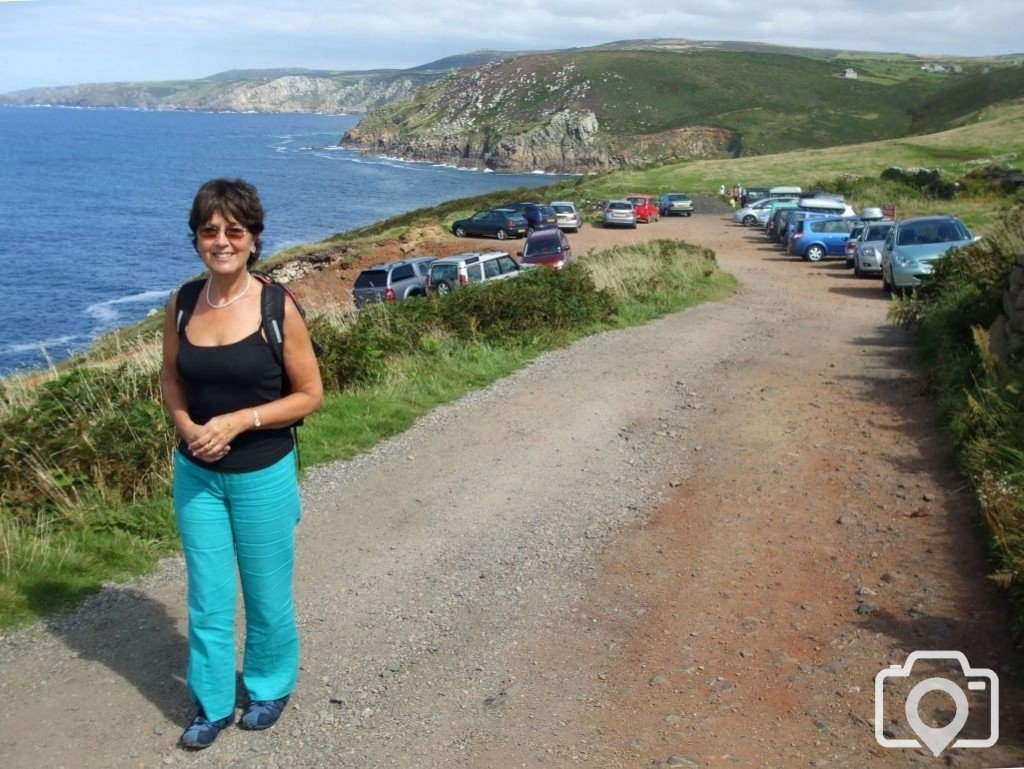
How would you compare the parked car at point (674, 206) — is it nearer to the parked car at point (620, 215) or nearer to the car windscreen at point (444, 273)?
the parked car at point (620, 215)

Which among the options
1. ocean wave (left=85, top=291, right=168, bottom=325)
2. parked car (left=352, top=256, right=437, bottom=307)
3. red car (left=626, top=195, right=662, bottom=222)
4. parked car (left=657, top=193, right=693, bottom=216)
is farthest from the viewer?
parked car (left=657, top=193, right=693, bottom=216)

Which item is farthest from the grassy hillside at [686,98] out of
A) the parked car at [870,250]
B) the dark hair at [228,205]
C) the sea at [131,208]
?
the dark hair at [228,205]

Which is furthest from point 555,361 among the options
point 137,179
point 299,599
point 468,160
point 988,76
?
point 468,160

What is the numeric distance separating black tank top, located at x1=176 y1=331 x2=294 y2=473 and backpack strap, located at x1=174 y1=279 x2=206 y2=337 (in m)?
0.05

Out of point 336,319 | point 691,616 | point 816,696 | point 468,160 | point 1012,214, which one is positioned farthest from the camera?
point 468,160

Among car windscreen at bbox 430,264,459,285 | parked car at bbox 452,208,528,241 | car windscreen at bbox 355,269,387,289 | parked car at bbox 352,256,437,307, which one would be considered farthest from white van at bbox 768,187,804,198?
car windscreen at bbox 430,264,459,285

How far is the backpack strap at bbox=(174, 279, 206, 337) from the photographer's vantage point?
3.90m

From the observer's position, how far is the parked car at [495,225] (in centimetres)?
4050

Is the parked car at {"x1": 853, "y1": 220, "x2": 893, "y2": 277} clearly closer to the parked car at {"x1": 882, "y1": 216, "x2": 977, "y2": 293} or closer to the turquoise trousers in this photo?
the parked car at {"x1": 882, "y1": 216, "x2": 977, "y2": 293}

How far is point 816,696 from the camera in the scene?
4.28 meters

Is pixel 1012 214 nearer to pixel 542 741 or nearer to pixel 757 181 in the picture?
pixel 542 741

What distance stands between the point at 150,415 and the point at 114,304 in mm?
39266

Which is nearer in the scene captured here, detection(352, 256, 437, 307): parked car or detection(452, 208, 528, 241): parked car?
detection(352, 256, 437, 307): parked car

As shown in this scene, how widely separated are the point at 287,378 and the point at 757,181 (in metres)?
66.1
